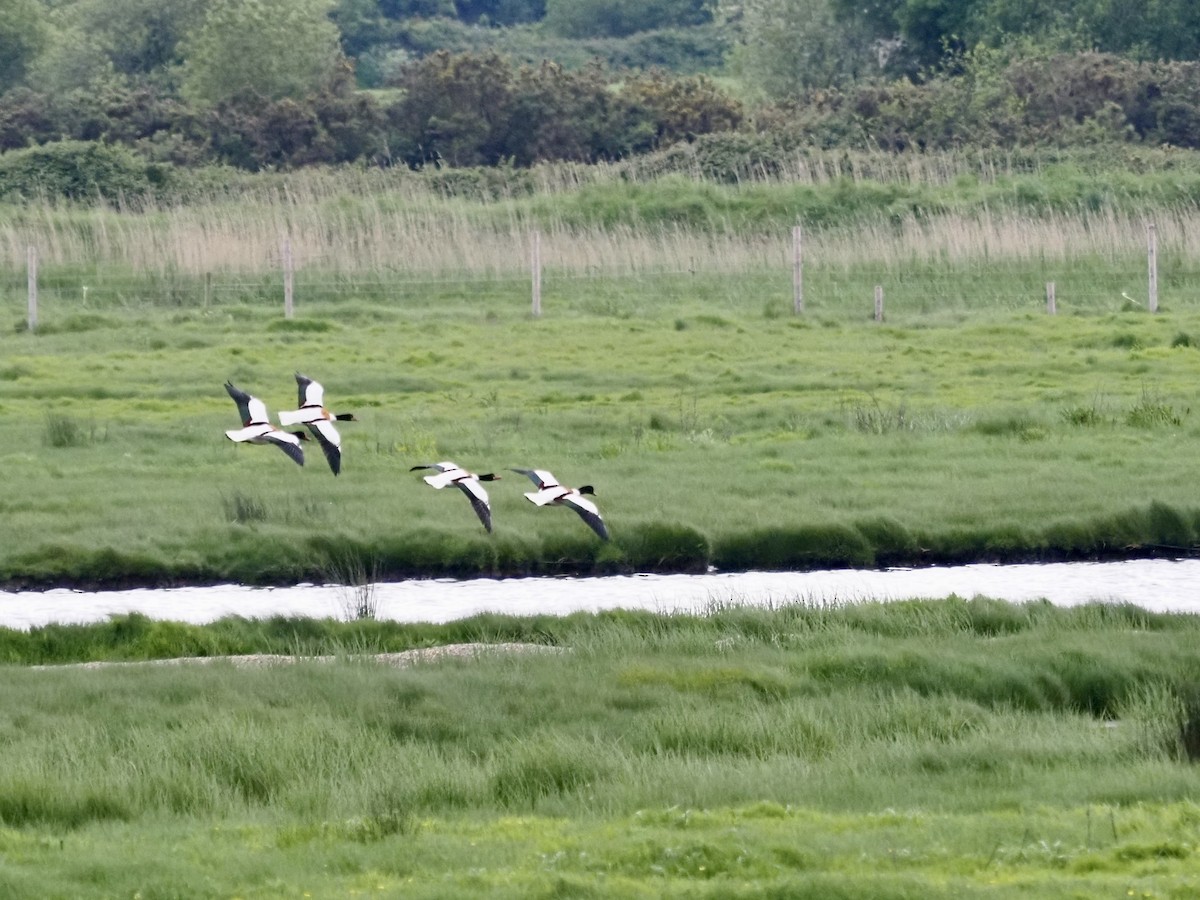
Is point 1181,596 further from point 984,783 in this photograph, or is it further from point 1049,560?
point 984,783

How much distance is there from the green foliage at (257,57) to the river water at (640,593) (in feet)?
139

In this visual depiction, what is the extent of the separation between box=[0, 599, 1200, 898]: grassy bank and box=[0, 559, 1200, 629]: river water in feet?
4.94

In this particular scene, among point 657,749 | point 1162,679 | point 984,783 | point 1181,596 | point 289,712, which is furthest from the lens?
point 1181,596

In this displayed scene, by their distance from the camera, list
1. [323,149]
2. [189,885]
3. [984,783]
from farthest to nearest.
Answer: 1. [323,149]
2. [984,783]
3. [189,885]

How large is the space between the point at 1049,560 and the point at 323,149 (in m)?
35.3

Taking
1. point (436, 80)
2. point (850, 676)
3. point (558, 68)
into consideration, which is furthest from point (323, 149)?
point (850, 676)

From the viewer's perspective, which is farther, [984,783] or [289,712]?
[289,712]

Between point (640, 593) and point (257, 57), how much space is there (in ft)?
146

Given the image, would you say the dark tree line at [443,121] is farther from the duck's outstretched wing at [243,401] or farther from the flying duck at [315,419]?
the duck's outstretched wing at [243,401]

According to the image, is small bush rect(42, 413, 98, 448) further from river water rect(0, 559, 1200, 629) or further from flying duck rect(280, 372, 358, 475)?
flying duck rect(280, 372, 358, 475)

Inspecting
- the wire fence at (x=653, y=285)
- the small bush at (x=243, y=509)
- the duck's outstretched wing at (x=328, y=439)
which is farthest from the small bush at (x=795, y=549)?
the wire fence at (x=653, y=285)

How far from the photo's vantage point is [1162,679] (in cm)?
1053

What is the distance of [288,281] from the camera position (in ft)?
96.1

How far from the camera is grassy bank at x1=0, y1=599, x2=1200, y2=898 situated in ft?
23.6
